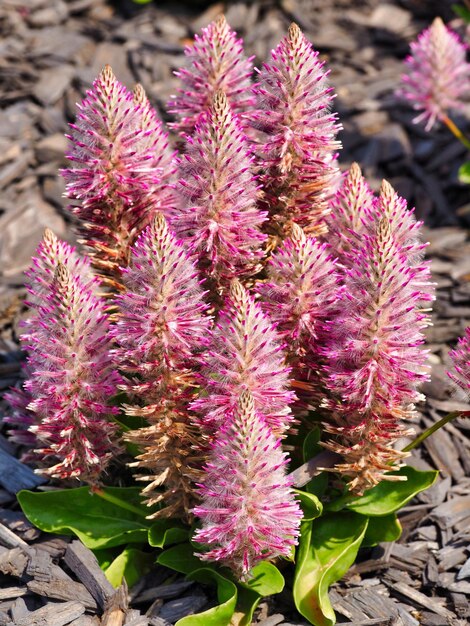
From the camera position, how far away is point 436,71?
5102mm

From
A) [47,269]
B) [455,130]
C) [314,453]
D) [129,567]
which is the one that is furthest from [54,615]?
[455,130]

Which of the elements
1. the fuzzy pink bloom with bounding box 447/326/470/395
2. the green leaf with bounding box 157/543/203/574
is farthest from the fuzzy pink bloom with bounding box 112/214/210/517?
the fuzzy pink bloom with bounding box 447/326/470/395

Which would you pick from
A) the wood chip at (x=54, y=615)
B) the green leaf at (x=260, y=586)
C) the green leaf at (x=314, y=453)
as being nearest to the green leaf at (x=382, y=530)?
the green leaf at (x=314, y=453)

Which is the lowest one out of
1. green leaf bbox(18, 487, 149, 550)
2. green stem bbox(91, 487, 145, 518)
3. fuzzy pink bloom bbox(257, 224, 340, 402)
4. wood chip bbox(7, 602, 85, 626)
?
wood chip bbox(7, 602, 85, 626)

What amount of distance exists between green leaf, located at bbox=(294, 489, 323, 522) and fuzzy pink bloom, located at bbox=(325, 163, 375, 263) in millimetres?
846

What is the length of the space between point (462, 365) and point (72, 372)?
132 cm

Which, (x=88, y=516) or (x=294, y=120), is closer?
(x=294, y=120)

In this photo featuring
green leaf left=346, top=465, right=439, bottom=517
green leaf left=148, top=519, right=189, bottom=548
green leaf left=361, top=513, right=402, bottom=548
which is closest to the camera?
green leaf left=148, top=519, right=189, bottom=548

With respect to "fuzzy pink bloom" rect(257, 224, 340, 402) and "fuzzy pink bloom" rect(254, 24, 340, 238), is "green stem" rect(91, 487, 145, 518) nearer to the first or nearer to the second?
"fuzzy pink bloom" rect(257, 224, 340, 402)

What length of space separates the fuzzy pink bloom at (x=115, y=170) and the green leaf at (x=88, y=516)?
83cm

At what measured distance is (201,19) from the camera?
7.09m

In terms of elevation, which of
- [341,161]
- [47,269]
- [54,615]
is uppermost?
[47,269]

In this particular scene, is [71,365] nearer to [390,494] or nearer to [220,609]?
[220,609]

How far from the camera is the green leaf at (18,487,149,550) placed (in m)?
3.20
